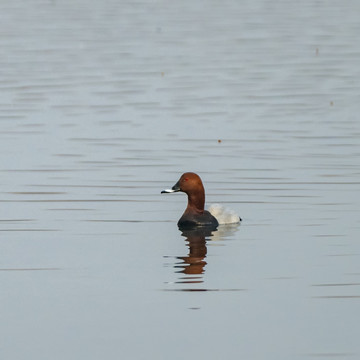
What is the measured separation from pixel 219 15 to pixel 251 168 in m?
28.5

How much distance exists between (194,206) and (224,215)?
0.57 m

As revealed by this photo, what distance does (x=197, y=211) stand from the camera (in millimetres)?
15477

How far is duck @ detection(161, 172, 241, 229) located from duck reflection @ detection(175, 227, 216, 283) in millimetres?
109

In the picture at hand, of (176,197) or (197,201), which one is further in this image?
(176,197)

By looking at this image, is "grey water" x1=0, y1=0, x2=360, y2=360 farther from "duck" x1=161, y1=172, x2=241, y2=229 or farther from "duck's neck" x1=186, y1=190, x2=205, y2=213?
"duck's neck" x1=186, y1=190, x2=205, y2=213

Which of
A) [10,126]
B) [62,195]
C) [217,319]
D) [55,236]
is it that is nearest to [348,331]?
[217,319]

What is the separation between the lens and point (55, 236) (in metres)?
14.0

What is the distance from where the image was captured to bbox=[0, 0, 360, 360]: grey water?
10250 millimetres

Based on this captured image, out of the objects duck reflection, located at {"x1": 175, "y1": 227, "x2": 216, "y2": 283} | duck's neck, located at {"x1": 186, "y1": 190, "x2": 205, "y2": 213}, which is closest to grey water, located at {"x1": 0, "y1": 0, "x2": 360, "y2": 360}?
duck reflection, located at {"x1": 175, "y1": 227, "x2": 216, "y2": 283}

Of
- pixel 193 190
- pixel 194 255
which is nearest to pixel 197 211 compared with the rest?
pixel 193 190

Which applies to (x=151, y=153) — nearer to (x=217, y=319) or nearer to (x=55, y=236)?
(x=55, y=236)

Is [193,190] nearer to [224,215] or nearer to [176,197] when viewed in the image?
[224,215]

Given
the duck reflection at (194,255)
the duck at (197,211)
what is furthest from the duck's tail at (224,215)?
the duck reflection at (194,255)

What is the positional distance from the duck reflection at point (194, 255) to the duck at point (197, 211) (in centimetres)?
11
